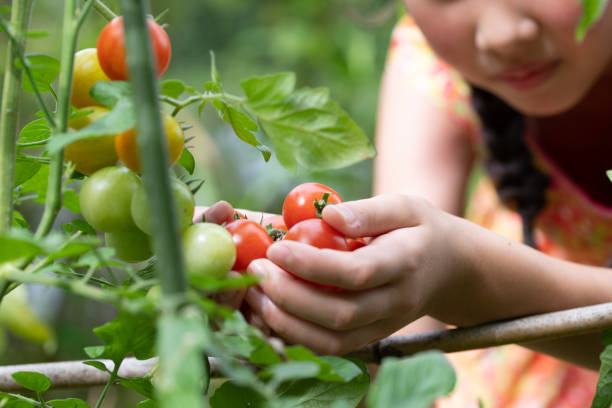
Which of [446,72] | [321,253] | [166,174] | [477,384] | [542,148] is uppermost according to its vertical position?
[166,174]

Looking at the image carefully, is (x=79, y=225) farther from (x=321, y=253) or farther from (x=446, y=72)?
(x=446, y=72)

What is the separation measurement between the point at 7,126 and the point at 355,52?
1.83 metres

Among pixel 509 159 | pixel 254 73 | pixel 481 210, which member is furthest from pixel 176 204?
pixel 254 73

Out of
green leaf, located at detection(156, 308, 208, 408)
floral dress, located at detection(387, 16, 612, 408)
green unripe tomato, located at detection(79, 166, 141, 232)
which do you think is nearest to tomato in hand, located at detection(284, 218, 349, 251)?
green unripe tomato, located at detection(79, 166, 141, 232)

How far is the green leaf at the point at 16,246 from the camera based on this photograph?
0.20m

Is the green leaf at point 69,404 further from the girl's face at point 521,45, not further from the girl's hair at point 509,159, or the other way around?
the girl's hair at point 509,159

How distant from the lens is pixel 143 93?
171 millimetres

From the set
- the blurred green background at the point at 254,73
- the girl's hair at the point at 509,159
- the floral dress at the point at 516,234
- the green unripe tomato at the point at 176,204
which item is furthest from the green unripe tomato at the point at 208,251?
the blurred green background at the point at 254,73

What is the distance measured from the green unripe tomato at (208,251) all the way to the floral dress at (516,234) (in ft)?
2.55

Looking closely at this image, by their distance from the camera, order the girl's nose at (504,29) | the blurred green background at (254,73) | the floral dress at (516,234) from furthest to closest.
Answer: the blurred green background at (254,73) → the floral dress at (516,234) → the girl's nose at (504,29)

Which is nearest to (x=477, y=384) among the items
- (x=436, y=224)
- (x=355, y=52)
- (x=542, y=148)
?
(x=542, y=148)

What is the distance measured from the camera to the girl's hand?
13.9 inches

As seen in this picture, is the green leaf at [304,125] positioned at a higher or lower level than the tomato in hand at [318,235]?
higher

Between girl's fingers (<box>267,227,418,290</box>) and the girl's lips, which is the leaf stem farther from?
the girl's lips
